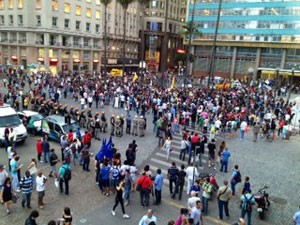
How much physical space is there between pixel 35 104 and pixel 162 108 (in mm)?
10651

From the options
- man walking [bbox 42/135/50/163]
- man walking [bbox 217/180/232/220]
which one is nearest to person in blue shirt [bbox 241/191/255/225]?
man walking [bbox 217/180/232/220]

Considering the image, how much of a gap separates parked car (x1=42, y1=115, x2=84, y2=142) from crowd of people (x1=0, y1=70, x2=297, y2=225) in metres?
0.56

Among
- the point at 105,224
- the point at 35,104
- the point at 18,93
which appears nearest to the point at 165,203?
the point at 105,224

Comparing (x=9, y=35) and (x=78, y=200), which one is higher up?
(x=9, y=35)

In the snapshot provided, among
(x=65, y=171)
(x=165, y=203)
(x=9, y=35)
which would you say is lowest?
(x=165, y=203)

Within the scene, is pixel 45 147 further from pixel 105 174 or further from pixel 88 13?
pixel 88 13

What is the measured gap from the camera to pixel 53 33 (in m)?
54.9

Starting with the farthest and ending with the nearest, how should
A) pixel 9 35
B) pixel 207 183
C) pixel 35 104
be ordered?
pixel 9 35 < pixel 35 104 < pixel 207 183

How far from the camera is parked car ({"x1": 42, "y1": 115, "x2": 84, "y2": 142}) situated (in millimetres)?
17359

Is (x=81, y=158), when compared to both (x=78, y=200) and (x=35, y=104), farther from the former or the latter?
(x=35, y=104)

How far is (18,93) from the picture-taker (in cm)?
2778

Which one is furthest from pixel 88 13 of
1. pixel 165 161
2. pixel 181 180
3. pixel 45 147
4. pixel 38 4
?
pixel 181 180

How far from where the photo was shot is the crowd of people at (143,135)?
10250mm

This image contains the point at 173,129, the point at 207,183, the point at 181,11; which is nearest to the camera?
the point at 207,183
